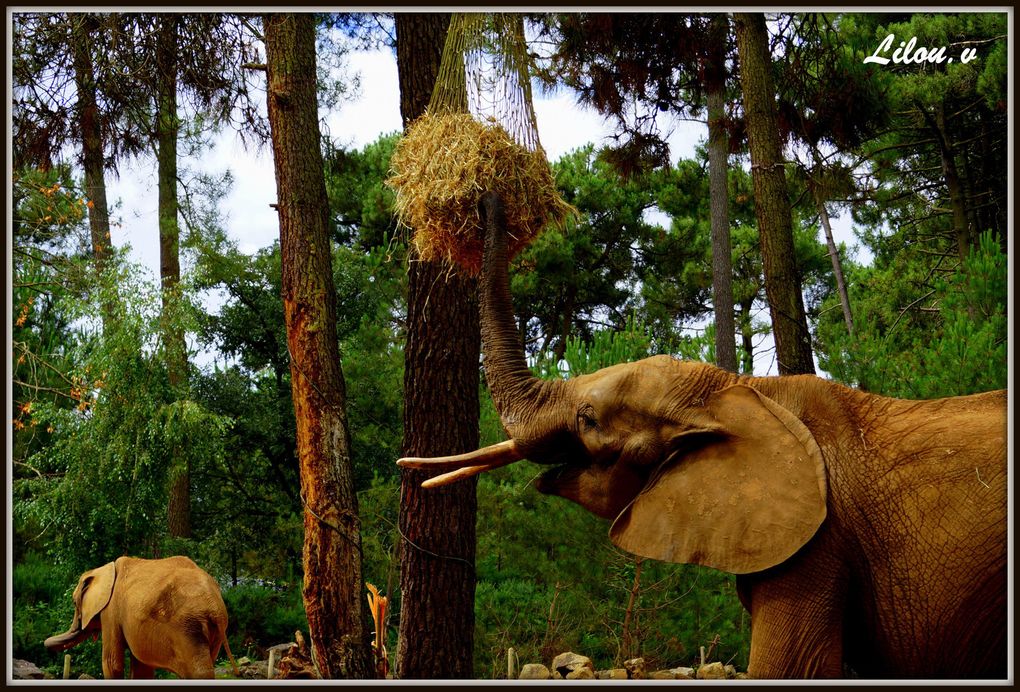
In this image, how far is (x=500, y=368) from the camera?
13.2 feet

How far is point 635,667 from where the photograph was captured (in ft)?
32.9

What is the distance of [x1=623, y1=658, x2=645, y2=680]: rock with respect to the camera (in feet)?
32.7

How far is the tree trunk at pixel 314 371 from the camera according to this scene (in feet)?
20.1

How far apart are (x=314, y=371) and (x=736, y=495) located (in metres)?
3.69

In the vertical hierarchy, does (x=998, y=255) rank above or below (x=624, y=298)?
below

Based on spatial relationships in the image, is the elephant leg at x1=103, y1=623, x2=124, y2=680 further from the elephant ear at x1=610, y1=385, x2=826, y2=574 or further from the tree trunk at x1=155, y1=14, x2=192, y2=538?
the elephant ear at x1=610, y1=385, x2=826, y2=574

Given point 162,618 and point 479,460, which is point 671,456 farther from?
point 162,618

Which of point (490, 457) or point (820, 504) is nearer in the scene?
point (820, 504)

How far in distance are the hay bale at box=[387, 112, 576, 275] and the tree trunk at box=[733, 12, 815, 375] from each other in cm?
326

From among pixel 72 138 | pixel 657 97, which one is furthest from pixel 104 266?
pixel 657 97

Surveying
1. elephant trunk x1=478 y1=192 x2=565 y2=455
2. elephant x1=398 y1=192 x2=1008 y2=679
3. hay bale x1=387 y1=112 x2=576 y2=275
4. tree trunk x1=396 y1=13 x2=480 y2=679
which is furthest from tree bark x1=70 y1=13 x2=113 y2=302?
elephant x1=398 y1=192 x2=1008 y2=679

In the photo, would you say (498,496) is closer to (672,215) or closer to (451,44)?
(451,44)

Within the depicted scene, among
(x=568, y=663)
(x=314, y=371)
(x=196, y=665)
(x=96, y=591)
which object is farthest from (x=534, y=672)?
(x=314, y=371)

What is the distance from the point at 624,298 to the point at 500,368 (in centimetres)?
1716
